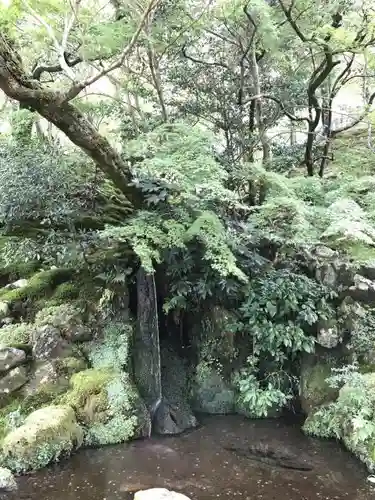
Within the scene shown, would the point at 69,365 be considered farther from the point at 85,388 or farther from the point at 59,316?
the point at 59,316

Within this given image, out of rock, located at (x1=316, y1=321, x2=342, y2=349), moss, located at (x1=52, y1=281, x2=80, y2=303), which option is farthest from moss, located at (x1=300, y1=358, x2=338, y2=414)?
moss, located at (x1=52, y1=281, x2=80, y2=303)

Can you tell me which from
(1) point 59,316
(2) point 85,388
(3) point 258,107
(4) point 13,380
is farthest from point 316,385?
(3) point 258,107

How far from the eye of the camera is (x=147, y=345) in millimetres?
7633

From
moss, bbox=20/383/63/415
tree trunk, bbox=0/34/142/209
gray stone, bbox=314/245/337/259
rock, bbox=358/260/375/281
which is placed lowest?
moss, bbox=20/383/63/415

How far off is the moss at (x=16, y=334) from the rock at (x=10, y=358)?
144 mm

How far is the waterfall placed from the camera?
7.34 metres

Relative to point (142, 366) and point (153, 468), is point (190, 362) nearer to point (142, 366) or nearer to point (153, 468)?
point (142, 366)

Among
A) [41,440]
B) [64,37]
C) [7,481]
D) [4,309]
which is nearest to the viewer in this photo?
[7,481]

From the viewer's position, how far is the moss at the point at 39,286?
8.08 meters

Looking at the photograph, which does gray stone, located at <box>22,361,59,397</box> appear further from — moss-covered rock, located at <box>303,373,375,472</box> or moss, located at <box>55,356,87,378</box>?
moss-covered rock, located at <box>303,373,375,472</box>

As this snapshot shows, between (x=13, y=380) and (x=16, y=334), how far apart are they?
31.8 inches

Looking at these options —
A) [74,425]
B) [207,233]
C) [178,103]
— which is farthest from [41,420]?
[178,103]

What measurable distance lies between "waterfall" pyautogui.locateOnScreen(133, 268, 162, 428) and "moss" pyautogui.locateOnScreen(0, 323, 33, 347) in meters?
1.70

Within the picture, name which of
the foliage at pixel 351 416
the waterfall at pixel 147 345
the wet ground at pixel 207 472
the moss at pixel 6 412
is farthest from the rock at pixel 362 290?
the moss at pixel 6 412
